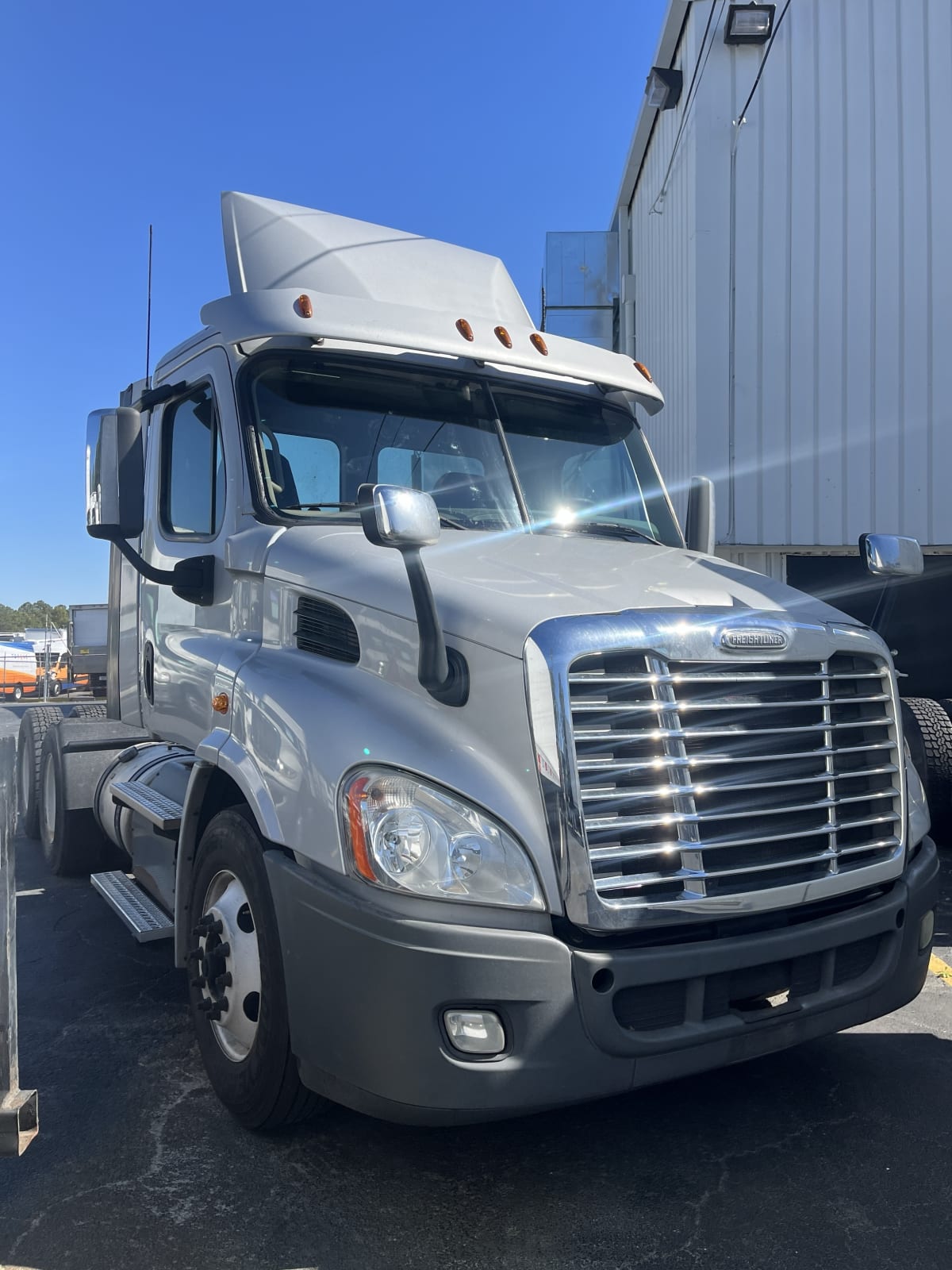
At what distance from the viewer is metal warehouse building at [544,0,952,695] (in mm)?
9156

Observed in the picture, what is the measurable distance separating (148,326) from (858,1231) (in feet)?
16.6

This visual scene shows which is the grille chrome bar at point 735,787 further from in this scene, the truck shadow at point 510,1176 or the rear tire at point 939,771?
the rear tire at point 939,771

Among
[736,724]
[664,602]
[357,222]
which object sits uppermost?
[357,222]

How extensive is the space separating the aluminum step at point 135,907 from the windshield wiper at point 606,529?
2078 mm

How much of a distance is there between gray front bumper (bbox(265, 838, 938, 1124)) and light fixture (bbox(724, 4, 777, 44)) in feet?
29.3

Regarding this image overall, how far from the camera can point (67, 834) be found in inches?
239

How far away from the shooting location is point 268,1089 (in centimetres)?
287

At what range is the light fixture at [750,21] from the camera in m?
8.90

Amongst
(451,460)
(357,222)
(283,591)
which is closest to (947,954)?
(451,460)

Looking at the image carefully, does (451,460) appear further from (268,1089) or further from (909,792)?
A: (268,1089)

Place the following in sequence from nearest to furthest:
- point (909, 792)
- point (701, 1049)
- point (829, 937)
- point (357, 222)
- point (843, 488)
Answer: point (701, 1049) < point (829, 937) < point (909, 792) < point (357, 222) < point (843, 488)

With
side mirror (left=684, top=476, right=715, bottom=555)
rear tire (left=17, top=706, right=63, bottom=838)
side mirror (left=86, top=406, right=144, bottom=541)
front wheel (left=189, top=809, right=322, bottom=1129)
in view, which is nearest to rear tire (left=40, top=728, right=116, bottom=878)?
rear tire (left=17, top=706, right=63, bottom=838)

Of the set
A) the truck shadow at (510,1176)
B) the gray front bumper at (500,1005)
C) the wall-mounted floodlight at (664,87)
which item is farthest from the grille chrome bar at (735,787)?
the wall-mounted floodlight at (664,87)

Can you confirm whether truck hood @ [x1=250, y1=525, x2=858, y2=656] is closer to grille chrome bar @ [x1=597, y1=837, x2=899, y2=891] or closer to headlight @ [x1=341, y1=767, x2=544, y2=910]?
headlight @ [x1=341, y1=767, x2=544, y2=910]
